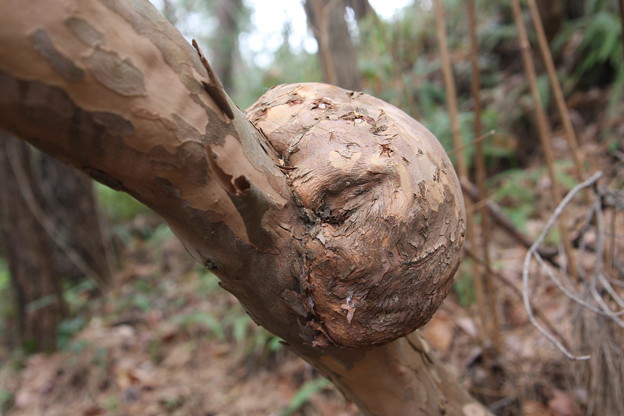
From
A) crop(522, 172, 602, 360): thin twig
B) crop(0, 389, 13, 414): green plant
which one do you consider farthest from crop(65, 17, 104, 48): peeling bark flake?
crop(0, 389, 13, 414): green plant

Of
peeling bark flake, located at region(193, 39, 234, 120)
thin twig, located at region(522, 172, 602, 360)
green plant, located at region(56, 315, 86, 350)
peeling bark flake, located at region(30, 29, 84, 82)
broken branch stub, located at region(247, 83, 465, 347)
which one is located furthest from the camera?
green plant, located at region(56, 315, 86, 350)

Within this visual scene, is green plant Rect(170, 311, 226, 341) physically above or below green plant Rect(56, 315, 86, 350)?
below

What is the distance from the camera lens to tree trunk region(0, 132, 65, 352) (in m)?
3.38

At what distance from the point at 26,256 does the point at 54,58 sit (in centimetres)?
342

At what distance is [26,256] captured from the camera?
3.44 m

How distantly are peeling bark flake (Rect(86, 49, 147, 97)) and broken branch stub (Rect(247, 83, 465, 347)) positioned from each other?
0.32 m

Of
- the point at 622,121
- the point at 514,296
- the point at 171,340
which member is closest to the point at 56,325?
the point at 171,340

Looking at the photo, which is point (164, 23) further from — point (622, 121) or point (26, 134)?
point (622, 121)

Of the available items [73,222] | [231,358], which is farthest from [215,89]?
[73,222]

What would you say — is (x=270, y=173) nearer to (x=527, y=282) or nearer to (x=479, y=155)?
(x=527, y=282)

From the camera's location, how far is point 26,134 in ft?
1.92

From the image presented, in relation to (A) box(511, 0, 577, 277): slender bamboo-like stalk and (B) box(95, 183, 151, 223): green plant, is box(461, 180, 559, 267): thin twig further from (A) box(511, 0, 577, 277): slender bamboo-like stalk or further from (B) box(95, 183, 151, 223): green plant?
(B) box(95, 183, 151, 223): green plant

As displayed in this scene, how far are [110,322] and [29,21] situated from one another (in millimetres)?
3400

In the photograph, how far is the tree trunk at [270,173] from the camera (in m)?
0.57
